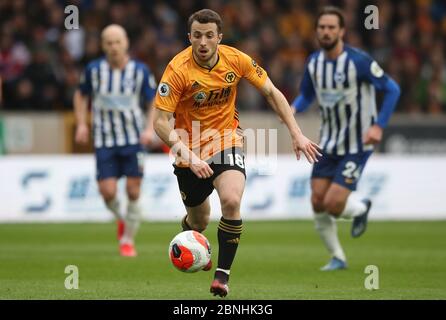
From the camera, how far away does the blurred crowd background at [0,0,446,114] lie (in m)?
18.6

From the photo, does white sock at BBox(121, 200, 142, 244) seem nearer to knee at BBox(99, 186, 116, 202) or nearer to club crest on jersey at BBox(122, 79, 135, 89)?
knee at BBox(99, 186, 116, 202)

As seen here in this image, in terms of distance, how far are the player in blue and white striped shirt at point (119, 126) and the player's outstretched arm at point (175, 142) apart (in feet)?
13.3

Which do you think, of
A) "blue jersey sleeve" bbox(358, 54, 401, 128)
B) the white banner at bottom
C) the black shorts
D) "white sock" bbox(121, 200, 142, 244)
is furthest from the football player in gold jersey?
the white banner at bottom

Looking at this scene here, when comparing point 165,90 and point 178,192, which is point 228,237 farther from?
point 178,192

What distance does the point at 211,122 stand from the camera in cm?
828

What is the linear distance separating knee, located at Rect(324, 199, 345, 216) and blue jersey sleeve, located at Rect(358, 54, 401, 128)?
2.86ft

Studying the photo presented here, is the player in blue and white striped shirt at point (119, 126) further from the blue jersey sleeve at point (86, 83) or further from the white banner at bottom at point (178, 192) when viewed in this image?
the white banner at bottom at point (178, 192)

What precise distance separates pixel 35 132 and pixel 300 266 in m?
8.91

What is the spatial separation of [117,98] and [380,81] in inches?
131

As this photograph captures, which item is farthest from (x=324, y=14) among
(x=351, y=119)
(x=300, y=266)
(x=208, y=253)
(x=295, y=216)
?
(x=295, y=216)

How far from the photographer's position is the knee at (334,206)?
33.5ft

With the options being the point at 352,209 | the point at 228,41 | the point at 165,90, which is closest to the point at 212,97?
the point at 165,90

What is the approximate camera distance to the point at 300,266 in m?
10.6
